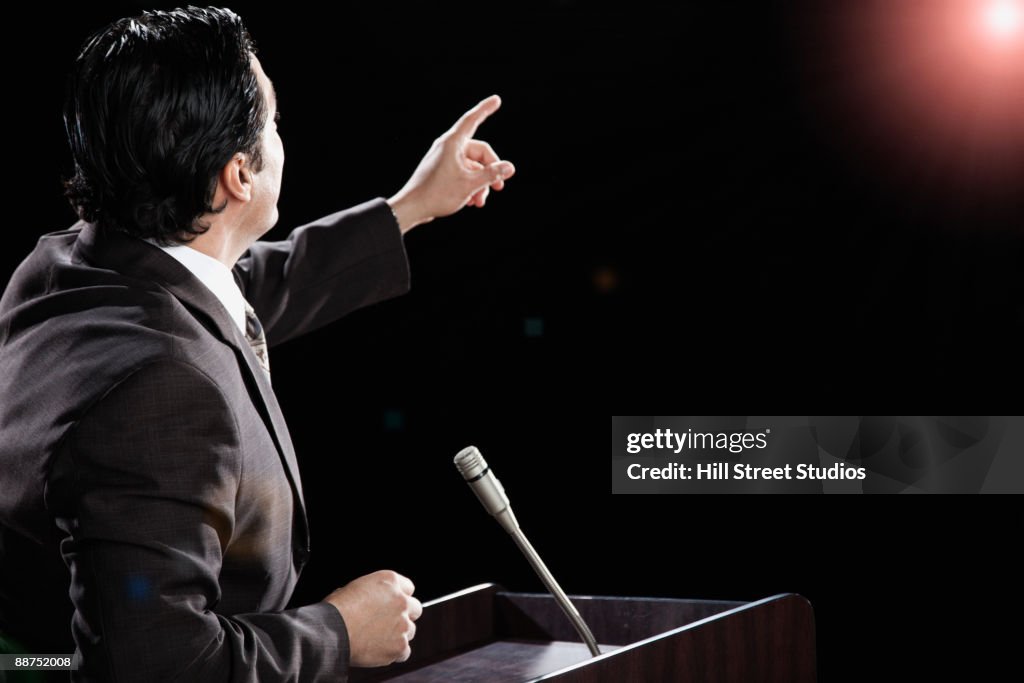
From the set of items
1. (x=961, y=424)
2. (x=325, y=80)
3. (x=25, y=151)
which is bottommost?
(x=961, y=424)

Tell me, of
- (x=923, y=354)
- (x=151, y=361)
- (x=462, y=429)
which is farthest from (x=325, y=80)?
(x=151, y=361)

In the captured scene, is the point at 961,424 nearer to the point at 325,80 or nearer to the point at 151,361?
the point at 325,80

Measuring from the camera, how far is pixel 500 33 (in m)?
2.71

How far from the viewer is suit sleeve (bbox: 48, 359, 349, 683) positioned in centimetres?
100

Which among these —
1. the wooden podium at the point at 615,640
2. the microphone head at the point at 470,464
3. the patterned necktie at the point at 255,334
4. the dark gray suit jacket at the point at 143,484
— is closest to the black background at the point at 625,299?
the wooden podium at the point at 615,640

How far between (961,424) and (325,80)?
1631mm

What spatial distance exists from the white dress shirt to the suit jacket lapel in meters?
0.03

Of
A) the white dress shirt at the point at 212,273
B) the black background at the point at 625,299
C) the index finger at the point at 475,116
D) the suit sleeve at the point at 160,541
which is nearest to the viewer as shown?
the suit sleeve at the point at 160,541

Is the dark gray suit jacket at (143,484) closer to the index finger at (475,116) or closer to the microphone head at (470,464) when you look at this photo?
the microphone head at (470,464)

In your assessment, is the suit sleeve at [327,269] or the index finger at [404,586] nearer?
the index finger at [404,586]

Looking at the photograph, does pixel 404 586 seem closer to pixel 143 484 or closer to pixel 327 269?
pixel 143 484

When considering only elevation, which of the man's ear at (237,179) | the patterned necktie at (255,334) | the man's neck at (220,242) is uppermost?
the man's ear at (237,179)

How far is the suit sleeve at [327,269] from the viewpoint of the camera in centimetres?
177

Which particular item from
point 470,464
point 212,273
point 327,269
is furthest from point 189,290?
point 327,269
